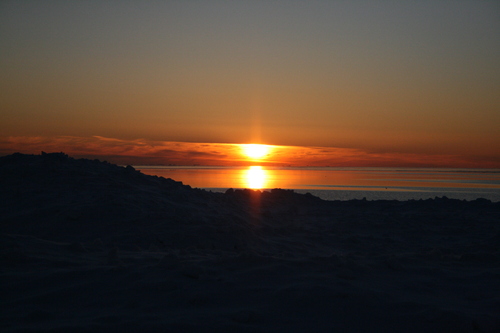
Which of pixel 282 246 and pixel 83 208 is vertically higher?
pixel 83 208

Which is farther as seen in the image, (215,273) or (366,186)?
(366,186)

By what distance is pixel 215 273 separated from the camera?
201 inches

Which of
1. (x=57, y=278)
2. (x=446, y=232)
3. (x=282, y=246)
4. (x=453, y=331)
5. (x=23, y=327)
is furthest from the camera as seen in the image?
(x=446, y=232)

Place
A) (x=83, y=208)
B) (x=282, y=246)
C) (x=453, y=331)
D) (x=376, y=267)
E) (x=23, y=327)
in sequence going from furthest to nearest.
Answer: (x=83, y=208)
(x=282, y=246)
(x=376, y=267)
(x=453, y=331)
(x=23, y=327)

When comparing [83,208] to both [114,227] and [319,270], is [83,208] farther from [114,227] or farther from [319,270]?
[319,270]

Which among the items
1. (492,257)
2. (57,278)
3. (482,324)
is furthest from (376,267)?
(57,278)

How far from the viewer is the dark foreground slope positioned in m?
3.93

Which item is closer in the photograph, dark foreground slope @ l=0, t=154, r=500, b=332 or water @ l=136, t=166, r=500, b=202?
dark foreground slope @ l=0, t=154, r=500, b=332

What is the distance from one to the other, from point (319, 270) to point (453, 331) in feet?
6.16

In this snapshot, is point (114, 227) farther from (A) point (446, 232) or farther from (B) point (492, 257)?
(A) point (446, 232)

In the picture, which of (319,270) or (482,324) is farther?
(319,270)

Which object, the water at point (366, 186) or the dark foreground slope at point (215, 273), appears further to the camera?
the water at point (366, 186)

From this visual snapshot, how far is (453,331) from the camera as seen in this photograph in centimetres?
383

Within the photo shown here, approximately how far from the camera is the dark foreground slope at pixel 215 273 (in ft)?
12.9
